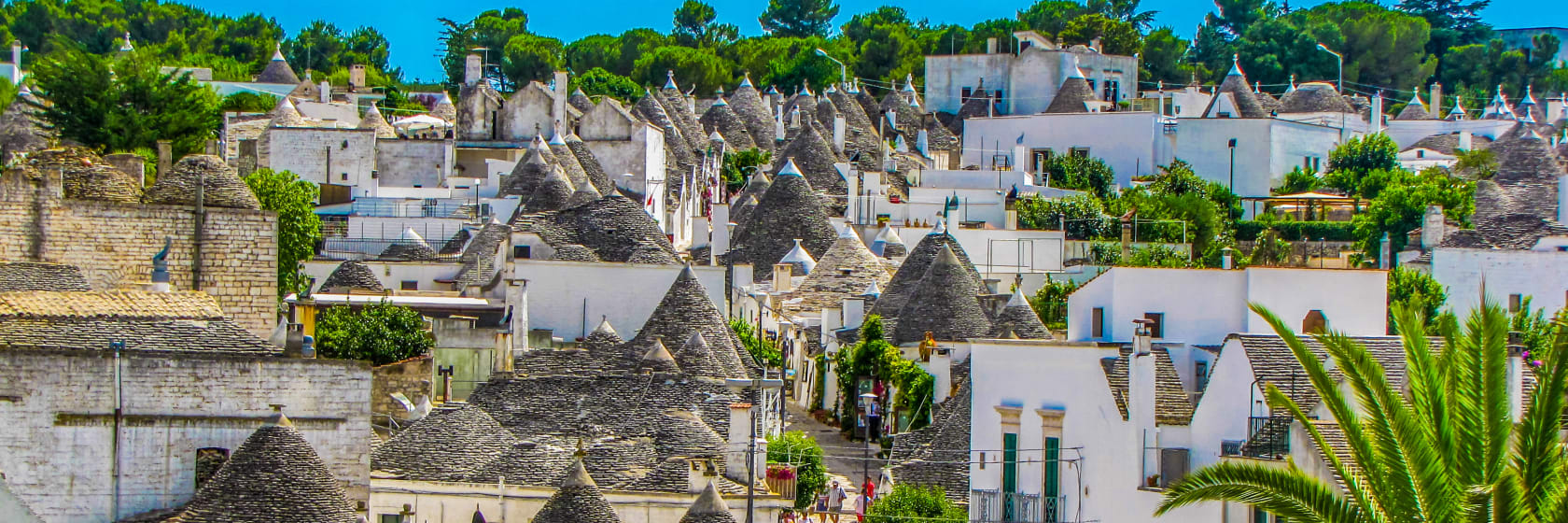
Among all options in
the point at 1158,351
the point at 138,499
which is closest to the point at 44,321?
the point at 138,499

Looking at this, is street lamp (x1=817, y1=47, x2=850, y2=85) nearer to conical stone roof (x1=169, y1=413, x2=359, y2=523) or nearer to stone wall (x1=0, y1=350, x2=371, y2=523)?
stone wall (x1=0, y1=350, x2=371, y2=523)

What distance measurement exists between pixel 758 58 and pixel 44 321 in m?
84.7

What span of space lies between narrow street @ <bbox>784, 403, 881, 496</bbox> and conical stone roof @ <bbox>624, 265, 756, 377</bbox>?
1.98 m

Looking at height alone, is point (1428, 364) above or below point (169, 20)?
below

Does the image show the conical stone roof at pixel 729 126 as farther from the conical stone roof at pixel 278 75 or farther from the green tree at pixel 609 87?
the conical stone roof at pixel 278 75

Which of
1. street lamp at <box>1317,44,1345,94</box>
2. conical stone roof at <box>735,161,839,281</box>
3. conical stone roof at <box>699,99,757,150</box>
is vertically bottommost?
conical stone roof at <box>735,161,839,281</box>

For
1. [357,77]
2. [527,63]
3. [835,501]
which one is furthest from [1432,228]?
[527,63]

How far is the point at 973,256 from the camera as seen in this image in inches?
2496

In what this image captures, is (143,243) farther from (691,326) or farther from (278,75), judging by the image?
(278,75)

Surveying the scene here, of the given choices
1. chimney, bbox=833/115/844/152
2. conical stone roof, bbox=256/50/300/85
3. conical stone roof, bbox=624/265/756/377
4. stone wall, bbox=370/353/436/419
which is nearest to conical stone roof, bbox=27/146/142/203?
stone wall, bbox=370/353/436/419

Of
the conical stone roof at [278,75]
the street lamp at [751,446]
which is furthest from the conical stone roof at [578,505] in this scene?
the conical stone roof at [278,75]

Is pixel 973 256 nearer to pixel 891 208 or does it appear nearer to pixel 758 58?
pixel 891 208

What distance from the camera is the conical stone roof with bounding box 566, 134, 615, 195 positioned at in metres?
64.8

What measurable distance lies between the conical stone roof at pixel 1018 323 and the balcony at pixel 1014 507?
41.7 feet
